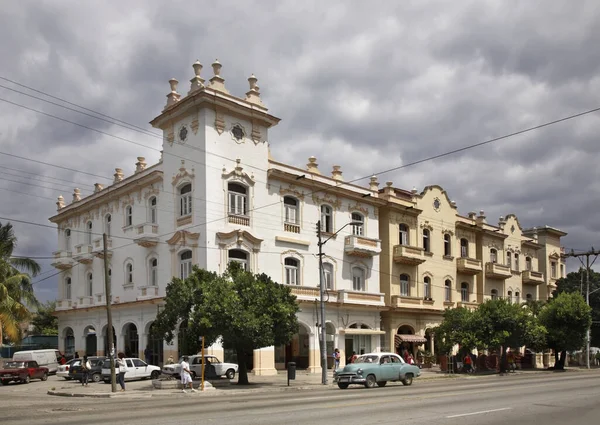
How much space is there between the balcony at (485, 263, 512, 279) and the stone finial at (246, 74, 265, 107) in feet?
94.3

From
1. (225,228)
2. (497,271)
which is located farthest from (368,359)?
(497,271)

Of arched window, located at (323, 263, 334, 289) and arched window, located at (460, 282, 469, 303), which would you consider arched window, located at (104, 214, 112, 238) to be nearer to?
arched window, located at (323, 263, 334, 289)

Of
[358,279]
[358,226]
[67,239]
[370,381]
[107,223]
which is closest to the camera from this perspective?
[370,381]

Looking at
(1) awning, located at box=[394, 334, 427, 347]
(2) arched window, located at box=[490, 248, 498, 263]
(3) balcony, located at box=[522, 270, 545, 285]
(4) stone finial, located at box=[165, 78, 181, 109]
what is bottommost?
(1) awning, located at box=[394, 334, 427, 347]

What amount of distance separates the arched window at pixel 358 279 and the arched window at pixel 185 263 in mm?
12296

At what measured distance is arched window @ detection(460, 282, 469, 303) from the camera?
182 ft

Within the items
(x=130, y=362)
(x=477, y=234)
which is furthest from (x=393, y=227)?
(x=130, y=362)

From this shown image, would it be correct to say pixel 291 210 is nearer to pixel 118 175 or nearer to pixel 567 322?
pixel 118 175

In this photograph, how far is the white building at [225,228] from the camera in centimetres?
3738

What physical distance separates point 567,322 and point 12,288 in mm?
39197

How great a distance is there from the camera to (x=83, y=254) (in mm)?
48812

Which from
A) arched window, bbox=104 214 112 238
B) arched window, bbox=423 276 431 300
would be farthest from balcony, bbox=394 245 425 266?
arched window, bbox=104 214 112 238

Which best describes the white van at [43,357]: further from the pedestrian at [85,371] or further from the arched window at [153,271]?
the pedestrian at [85,371]

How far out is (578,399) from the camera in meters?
20.5
